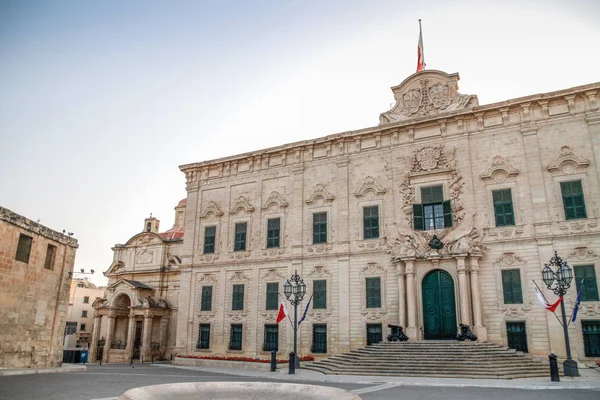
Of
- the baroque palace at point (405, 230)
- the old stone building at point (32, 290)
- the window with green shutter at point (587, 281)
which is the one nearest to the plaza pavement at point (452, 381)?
the old stone building at point (32, 290)

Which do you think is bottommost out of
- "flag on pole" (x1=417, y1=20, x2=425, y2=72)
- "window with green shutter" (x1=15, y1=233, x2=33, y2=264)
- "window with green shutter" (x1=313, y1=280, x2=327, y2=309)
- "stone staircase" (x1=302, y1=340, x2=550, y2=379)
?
"stone staircase" (x1=302, y1=340, x2=550, y2=379)

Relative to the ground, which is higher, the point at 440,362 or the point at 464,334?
the point at 464,334

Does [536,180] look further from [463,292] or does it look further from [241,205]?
[241,205]

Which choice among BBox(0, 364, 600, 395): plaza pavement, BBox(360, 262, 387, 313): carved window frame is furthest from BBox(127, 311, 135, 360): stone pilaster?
BBox(360, 262, 387, 313): carved window frame

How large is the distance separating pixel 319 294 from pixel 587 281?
12919 mm

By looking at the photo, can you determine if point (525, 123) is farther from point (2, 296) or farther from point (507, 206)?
point (2, 296)

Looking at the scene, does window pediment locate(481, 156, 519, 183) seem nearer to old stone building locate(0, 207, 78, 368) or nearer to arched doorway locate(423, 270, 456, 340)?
arched doorway locate(423, 270, 456, 340)

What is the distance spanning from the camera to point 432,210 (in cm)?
2453

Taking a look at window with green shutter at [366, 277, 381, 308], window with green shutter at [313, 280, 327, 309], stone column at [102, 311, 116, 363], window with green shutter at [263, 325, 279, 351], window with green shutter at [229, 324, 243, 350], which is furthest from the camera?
stone column at [102, 311, 116, 363]

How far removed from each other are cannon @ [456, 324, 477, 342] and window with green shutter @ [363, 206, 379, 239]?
21.5 feet

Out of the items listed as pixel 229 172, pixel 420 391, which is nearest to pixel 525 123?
pixel 420 391

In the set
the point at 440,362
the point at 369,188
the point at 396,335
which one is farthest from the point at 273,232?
the point at 440,362

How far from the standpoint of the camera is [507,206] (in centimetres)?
2306

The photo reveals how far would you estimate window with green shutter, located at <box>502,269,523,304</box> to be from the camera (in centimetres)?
2181
